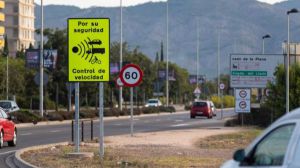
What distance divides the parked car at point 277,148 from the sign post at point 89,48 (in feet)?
41.7

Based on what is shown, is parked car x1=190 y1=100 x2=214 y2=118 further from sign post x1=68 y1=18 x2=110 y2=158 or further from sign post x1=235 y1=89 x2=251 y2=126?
sign post x1=68 y1=18 x2=110 y2=158

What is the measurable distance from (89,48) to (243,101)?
18.7m

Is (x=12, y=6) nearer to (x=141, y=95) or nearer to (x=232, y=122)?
(x=141, y=95)

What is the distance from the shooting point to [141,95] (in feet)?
359

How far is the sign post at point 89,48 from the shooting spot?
21125 mm

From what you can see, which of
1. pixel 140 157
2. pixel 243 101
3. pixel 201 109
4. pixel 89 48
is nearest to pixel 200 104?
pixel 201 109

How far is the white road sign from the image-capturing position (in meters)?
38.5

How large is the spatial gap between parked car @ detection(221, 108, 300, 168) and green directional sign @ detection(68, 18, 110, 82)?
12.7 metres

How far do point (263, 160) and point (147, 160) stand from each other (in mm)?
12112

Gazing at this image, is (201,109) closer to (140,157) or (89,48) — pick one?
(140,157)

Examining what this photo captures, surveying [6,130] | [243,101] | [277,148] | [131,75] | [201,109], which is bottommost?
[201,109]

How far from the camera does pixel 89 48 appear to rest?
2119 centimetres

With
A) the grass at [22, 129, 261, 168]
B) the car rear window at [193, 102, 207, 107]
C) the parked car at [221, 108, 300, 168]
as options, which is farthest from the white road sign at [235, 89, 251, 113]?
the parked car at [221, 108, 300, 168]

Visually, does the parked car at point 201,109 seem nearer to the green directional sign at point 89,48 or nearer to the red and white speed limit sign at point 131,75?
the red and white speed limit sign at point 131,75
